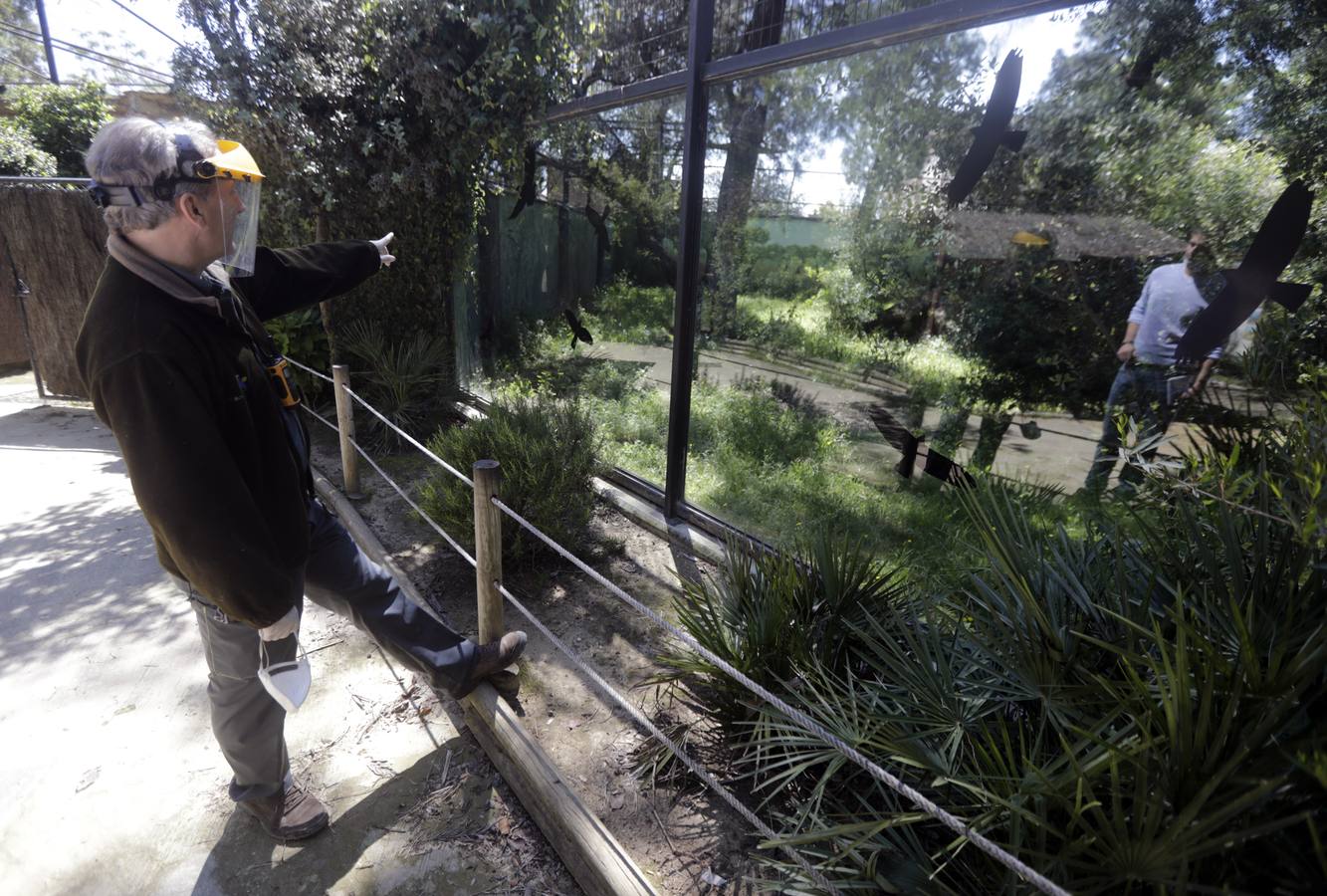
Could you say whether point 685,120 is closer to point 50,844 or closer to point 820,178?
point 820,178

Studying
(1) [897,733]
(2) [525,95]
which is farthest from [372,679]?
(2) [525,95]

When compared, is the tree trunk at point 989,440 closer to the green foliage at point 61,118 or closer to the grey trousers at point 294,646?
the grey trousers at point 294,646

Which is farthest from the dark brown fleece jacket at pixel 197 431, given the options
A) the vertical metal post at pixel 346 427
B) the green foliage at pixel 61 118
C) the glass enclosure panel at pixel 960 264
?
the green foliage at pixel 61 118

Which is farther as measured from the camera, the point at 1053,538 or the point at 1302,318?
the point at 1053,538

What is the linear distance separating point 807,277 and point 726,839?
275cm

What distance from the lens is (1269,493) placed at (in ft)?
5.72

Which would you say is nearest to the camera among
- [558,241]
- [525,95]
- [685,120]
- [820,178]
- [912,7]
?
[912,7]

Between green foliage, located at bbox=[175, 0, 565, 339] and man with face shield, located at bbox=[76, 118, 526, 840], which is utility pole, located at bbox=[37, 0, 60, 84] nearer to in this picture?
green foliage, located at bbox=[175, 0, 565, 339]

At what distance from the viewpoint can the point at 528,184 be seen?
5.80 m

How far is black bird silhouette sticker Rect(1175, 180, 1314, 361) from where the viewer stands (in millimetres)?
2219

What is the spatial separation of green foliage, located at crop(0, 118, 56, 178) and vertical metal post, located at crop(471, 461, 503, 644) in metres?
10.2

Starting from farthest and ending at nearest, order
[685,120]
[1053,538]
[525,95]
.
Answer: [525,95] < [685,120] < [1053,538]

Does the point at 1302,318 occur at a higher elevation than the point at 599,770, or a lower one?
higher

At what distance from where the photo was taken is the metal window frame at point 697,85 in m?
2.81
